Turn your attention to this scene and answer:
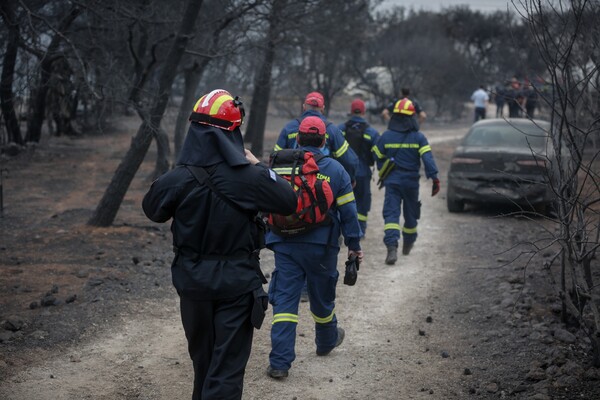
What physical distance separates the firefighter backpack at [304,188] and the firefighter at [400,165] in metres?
4.06

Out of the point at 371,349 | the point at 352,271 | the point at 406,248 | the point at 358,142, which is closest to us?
the point at 352,271

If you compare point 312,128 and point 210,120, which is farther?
point 312,128

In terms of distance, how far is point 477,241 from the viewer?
11.5 metres

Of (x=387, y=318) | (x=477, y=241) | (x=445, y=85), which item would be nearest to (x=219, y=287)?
(x=387, y=318)

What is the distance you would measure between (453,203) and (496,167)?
1.28 meters

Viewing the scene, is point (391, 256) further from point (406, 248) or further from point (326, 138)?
point (326, 138)

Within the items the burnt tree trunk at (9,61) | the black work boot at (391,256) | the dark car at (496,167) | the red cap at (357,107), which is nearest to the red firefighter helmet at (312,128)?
the black work boot at (391,256)

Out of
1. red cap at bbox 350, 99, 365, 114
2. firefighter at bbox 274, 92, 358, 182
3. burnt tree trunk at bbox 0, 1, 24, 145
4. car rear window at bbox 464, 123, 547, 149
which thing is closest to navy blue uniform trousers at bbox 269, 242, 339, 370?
firefighter at bbox 274, 92, 358, 182

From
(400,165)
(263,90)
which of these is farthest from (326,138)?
(263,90)

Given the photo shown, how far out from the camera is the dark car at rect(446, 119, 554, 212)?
12805 millimetres

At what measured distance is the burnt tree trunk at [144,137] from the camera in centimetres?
1080

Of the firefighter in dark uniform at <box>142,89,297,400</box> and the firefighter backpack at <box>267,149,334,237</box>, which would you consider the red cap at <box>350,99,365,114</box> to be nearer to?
the firefighter backpack at <box>267,149,334,237</box>

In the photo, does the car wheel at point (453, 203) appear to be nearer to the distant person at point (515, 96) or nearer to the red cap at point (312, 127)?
the distant person at point (515, 96)

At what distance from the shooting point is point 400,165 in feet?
33.3
